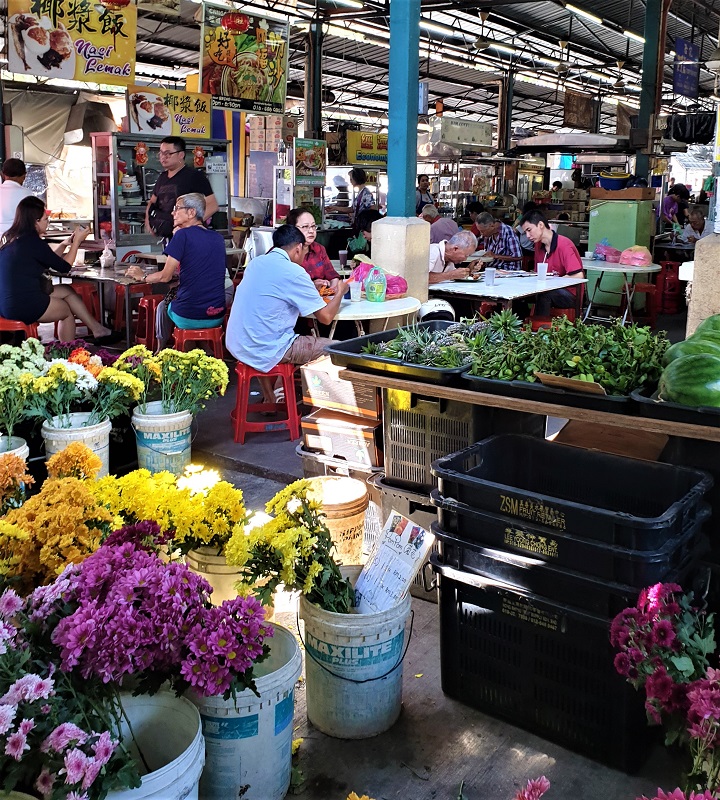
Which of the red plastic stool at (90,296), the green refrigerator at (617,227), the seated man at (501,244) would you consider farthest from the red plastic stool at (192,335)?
the green refrigerator at (617,227)

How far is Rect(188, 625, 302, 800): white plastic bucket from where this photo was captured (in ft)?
7.48

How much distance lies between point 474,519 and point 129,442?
292cm

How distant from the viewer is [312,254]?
753cm

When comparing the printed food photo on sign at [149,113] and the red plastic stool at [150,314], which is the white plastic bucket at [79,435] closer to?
the red plastic stool at [150,314]

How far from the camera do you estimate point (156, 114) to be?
10.2m

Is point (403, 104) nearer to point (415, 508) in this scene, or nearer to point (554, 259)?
point (554, 259)

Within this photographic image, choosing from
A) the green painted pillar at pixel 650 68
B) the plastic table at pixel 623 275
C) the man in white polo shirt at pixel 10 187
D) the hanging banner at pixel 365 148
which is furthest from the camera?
the hanging banner at pixel 365 148

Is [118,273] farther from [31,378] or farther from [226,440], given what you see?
[31,378]

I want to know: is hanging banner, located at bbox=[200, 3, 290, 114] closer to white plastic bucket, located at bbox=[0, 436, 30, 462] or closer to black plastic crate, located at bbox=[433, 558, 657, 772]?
white plastic bucket, located at bbox=[0, 436, 30, 462]

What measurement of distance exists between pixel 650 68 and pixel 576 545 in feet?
42.1

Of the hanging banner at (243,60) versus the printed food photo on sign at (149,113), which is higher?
the hanging banner at (243,60)

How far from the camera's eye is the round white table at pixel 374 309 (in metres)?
5.61

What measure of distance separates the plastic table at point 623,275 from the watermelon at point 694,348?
19.0ft

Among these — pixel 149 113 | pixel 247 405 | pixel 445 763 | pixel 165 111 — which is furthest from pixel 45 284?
pixel 445 763
